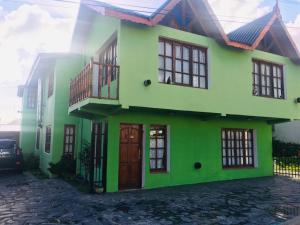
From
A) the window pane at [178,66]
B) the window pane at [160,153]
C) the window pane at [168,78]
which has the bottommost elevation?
the window pane at [160,153]

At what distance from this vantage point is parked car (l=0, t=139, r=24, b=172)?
14.2m

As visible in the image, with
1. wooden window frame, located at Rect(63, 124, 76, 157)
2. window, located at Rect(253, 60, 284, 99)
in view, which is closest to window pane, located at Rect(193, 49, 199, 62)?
window, located at Rect(253, 60, 284, 99)

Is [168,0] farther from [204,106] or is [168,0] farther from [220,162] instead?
[220,162]

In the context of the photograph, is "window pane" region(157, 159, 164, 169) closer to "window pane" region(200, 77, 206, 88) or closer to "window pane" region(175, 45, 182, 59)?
"window pane" region(200, 77, 206, 88)

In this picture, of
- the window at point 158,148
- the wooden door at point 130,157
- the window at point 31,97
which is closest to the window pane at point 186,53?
the window at point 158,148

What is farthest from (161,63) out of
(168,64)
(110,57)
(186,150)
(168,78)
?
(186,150)

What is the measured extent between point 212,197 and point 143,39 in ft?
19.3

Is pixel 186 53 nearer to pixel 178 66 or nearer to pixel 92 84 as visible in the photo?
pixel 178 66

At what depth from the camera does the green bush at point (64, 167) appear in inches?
508

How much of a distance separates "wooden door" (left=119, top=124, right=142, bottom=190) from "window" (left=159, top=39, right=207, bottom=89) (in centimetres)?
235

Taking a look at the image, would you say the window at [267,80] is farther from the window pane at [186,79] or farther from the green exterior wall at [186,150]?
the window pane at [186,79]

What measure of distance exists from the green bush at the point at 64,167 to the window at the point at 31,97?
10389mm

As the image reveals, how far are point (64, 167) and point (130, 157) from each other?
4.33 m

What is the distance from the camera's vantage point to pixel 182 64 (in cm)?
1038
